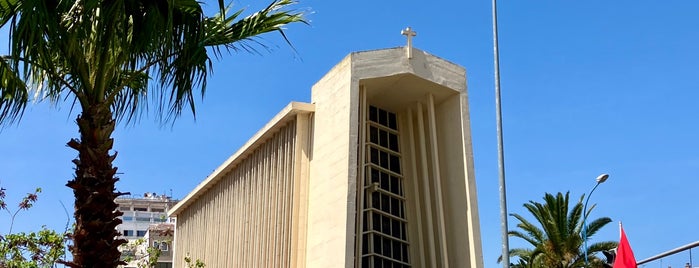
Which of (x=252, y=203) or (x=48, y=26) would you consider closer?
(x=48, y=26)

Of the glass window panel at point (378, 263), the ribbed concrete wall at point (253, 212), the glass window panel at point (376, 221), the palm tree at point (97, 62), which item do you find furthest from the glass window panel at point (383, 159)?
the palm tree at point (97, 62)

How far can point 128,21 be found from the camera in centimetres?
1115

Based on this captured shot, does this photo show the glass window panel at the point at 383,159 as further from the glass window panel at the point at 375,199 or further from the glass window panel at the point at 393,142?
the glass window panel at the point at 375,199

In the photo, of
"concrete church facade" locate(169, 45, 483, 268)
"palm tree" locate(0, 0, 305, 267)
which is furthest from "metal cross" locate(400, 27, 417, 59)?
"palm tree" locate(0, 0, 305, 267)

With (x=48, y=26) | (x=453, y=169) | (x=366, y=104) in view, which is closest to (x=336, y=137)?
(x=366, y=104)

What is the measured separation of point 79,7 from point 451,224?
46.1 feet

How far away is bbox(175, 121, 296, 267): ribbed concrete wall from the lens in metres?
24.0

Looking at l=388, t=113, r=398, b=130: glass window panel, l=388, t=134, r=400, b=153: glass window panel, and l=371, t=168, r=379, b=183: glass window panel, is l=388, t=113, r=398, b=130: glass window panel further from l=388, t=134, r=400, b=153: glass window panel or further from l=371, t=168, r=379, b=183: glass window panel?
l=371, t=168, r=379, b=183: glass window panel

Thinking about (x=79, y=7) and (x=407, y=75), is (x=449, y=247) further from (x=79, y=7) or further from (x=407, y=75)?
(x=79, y=7)

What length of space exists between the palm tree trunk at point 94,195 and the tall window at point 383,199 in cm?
1205

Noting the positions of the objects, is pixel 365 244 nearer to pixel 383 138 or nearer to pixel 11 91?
pixel 383 138

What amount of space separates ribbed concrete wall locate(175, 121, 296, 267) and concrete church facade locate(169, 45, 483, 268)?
7 cm

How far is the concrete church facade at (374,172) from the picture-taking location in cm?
2149

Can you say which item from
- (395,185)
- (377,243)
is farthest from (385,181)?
(377,243)
